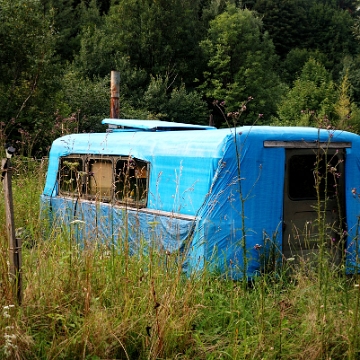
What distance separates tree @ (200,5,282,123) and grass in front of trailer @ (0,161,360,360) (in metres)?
33.4

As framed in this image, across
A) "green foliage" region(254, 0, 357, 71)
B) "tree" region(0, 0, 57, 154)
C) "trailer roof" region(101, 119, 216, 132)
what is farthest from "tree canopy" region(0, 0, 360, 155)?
"trailer roof" region(101, 119, 216, 132)

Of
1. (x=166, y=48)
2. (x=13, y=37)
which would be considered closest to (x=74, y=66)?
(x=166, y=48)

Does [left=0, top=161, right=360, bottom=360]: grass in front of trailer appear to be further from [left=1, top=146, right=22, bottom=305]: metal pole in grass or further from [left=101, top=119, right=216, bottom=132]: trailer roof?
[left=101, top=119, right=216, bottom=132]: trailer roof

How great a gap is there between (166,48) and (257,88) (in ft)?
22.5

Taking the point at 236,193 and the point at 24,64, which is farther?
the point at 24,64

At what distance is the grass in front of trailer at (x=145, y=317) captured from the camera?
12.6ft

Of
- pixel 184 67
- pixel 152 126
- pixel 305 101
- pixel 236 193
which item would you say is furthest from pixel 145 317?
pixel 184 67

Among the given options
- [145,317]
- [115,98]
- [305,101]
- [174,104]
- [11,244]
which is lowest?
[145,317]

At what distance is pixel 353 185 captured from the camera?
672 cm

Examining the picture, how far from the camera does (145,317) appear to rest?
4.09 m

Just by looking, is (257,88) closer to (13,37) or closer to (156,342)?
(13,37)

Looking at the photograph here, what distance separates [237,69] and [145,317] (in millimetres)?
38683

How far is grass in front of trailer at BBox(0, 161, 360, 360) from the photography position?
383 centimetres

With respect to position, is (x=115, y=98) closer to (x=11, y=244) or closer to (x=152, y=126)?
(x=152, y=126)
